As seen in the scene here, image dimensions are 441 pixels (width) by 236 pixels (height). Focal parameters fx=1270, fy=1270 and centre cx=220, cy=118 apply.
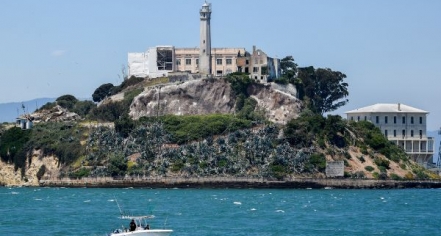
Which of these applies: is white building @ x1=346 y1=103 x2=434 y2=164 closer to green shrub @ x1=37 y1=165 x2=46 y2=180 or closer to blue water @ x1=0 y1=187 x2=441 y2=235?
blue water @ x1=0 y1=187 x2=441 y2=235

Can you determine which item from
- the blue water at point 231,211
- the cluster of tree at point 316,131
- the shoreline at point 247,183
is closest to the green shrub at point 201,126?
the cluster of tree at point 316,131

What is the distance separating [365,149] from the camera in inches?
5861

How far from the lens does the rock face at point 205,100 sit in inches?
6216

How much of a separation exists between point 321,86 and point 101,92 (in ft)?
Result: 103

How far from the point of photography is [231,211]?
98.1 metres

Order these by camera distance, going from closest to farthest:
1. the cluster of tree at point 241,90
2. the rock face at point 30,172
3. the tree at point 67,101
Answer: the rock face at point 30,172
the cluster of tree at point 241,90
the tree at point 67,101

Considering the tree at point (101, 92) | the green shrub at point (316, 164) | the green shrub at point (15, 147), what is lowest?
the green shrub at point (316, 164)

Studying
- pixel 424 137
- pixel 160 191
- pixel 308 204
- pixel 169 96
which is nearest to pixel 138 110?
pixel 169 96

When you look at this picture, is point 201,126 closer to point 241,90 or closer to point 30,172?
point 241,90

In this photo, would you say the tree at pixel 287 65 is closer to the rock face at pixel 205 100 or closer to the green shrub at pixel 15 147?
the rock face at pixel 205 100

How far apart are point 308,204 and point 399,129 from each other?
58820 millimetres

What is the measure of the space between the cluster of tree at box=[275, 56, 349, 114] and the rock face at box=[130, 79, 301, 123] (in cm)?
618

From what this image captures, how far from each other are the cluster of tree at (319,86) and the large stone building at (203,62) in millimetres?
3612

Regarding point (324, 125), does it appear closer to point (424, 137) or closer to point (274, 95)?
point (274, 95)
